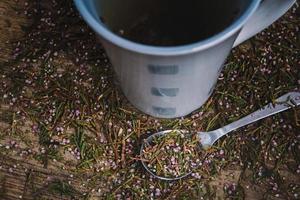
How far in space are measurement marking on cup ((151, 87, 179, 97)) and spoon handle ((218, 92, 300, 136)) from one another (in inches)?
4.1

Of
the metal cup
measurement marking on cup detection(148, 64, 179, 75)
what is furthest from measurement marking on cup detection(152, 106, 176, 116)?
measurement marking on cup detection(148, 64, 179, 75)

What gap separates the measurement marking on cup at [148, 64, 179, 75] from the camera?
0.54 m

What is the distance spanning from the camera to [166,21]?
69 centimetres

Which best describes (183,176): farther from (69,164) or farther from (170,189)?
(69,164)

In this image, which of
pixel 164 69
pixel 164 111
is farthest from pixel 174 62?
pixel 164 111

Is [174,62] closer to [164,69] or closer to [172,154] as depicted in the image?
[164,69]

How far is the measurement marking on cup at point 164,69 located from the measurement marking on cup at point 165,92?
51 mm

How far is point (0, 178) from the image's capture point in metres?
0.68

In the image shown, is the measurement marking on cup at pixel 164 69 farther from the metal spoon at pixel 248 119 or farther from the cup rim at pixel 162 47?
the metal spoon at pixel 248 119

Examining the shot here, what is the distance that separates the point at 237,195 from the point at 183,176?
73 millimetres

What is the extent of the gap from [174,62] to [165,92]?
93 mm

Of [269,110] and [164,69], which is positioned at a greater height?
[164,69]

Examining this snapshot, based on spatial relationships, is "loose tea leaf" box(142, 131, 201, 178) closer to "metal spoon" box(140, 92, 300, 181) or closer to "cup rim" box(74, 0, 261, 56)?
"metal spoon" box(140, 92, 300, 181)

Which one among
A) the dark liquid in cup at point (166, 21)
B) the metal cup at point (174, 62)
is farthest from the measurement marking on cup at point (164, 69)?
the dark liquid in cup at point (166, 21)
